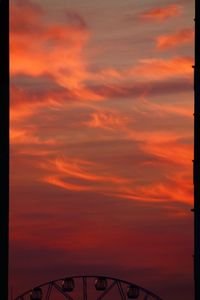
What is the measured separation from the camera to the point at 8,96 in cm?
4812
